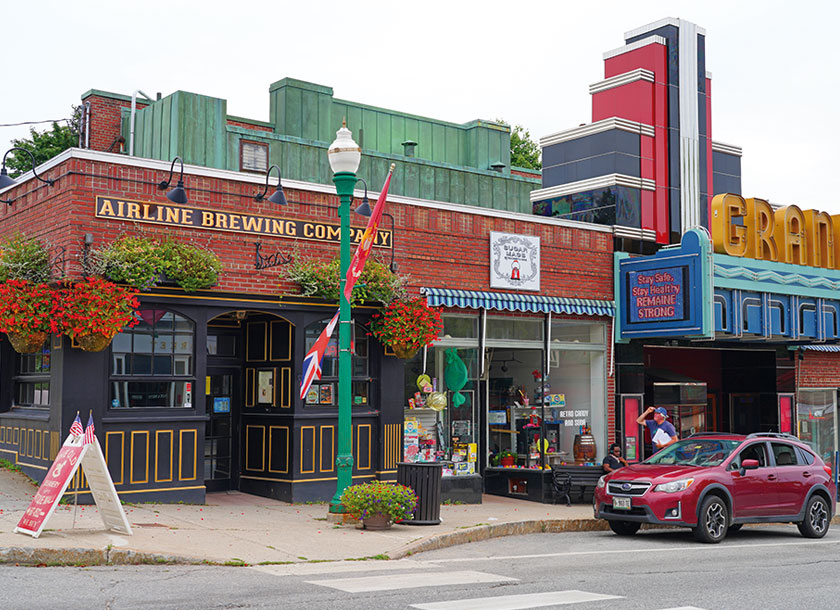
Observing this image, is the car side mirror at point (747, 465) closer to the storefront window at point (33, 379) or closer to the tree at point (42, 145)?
the storefront window at point (33, 379)

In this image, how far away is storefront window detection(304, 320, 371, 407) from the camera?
52.0ft

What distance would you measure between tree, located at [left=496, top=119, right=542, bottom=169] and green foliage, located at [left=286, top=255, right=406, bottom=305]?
31.9 m

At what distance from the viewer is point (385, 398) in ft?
54.2

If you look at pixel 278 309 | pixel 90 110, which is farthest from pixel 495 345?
pixel 90 110

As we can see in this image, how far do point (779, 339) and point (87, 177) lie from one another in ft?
50.7

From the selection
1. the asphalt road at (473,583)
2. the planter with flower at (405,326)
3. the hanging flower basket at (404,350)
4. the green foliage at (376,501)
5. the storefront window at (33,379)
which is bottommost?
the asphalt road at (473,583)

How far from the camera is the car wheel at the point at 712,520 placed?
533 inches

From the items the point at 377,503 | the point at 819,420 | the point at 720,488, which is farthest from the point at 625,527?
the point at 819,420

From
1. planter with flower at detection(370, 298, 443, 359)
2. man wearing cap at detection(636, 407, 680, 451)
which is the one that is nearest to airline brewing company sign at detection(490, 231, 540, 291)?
planter with flower at detection(370, 298, 443, 359)

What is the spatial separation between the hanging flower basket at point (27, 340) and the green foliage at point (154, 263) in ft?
4.09

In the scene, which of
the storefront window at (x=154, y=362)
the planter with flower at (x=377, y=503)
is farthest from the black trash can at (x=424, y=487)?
the storefront window at (x=154, y=362)

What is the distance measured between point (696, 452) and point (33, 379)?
1053cm

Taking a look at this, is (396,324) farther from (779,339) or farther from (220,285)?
(779,339)

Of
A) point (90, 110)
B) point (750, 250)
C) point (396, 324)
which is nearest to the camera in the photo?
point (396, 324)
